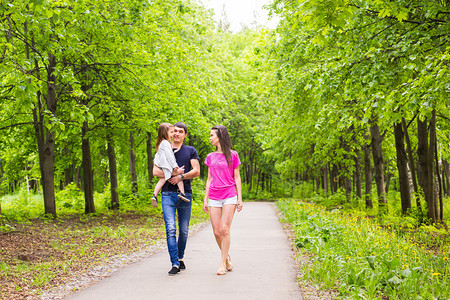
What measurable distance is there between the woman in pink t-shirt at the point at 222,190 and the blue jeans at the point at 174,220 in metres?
0.40

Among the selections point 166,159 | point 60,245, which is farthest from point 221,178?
point 60,245

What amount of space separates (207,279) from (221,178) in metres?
1.39

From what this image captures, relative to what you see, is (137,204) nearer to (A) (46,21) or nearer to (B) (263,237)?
(B) (263,237)

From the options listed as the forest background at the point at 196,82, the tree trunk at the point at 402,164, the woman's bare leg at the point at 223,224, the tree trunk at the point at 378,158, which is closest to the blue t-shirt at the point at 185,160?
the woman's bare leg at the point at 223,224

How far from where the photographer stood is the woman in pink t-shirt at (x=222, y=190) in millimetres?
6102

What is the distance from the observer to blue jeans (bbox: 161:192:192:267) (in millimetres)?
6090

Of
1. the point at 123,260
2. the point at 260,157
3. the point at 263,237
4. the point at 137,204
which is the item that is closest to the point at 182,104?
the point at 137,204

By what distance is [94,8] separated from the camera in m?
10.4

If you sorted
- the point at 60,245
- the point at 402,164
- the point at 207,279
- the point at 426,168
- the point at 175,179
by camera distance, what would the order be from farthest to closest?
the point at 402,164 → the point at 426,168 → the point at 60,245 → the point at 175,179 → the point at 207,279

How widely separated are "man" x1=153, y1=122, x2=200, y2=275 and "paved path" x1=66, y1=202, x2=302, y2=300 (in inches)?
13.3

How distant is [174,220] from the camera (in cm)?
623

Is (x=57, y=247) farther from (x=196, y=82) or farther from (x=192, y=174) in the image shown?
(x=196, y=82)

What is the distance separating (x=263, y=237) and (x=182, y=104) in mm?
7633

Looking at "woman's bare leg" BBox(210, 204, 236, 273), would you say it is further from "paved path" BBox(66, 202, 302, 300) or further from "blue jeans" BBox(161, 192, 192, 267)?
"blue jeans" BBox(161, 192, 192, 267)
